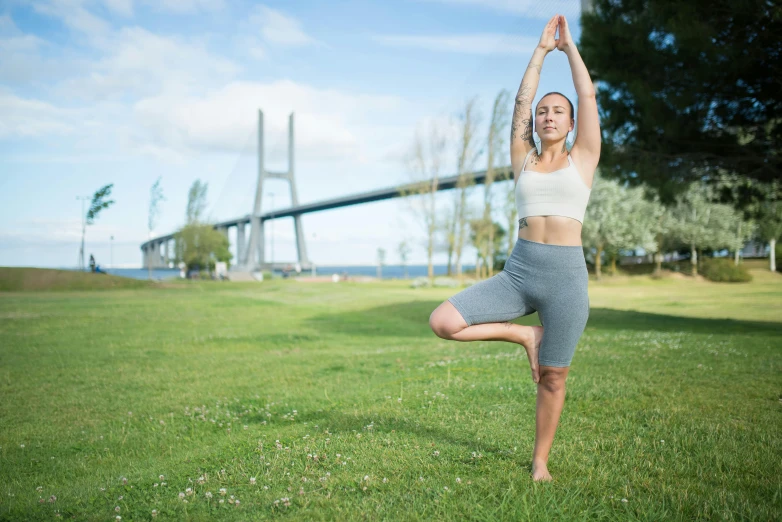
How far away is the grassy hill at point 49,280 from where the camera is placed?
30047 mm

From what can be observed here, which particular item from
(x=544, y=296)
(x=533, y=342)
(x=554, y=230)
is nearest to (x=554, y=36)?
(x=554, y=230)

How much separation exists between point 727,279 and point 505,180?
15.9m

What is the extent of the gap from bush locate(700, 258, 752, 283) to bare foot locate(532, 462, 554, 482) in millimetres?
40384

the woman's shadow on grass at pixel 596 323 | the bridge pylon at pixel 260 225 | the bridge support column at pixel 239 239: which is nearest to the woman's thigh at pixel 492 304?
the woman's shadow on grass at pixel 596 323

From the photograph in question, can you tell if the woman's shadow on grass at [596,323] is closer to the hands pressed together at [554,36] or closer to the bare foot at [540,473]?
the bare foot at [540,473]

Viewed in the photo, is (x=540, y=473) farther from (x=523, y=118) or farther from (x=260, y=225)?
(x=260, y=225)

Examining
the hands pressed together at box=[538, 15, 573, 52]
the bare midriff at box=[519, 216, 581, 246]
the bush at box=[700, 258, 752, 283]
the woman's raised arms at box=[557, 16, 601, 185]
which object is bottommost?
the bush at box=[700, 258, 752, 283]

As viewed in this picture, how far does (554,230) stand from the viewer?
3158 millimetres

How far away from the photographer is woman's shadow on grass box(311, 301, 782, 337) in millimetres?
13789

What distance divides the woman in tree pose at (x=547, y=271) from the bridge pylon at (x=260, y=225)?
2156 inches

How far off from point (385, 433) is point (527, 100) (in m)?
2.53

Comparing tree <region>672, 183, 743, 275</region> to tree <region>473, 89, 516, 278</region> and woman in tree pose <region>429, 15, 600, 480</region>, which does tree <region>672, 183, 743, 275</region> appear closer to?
tree <region>473, 89, 516, 278</region>

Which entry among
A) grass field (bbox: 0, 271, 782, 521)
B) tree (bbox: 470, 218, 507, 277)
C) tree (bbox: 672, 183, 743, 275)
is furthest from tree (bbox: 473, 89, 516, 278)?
grass field (bbox: 0, 271, 782, 521)

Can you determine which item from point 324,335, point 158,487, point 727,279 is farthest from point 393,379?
point 727,279
